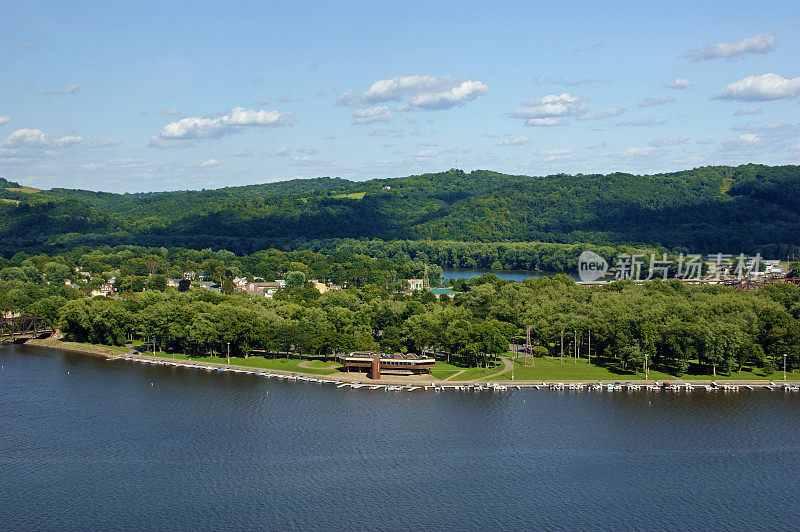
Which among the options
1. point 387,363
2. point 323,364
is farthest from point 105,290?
point 387,363

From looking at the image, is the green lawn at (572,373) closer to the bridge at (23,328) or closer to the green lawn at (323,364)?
the green lawn at (323,364)

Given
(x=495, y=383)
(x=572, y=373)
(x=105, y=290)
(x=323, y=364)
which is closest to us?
(x=495, y=383)

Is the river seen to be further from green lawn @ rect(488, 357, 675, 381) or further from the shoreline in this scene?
the shoreline

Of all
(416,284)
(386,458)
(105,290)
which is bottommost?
(386,458)

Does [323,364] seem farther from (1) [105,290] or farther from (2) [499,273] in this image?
(2) [499,273]

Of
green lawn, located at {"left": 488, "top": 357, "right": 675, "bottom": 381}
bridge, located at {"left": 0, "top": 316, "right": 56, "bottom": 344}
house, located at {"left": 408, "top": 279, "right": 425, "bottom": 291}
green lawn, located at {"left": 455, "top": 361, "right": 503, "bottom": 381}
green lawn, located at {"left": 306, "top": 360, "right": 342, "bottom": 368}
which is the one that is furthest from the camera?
house, located at {"left": 408, "top": 279, "right": 425, "bottom": 291}

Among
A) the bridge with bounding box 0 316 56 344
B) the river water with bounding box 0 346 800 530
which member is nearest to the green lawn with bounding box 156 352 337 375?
the river water with bounding box 0 346 800 530

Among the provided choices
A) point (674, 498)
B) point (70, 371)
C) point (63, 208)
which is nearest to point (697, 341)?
point (674, 498)
